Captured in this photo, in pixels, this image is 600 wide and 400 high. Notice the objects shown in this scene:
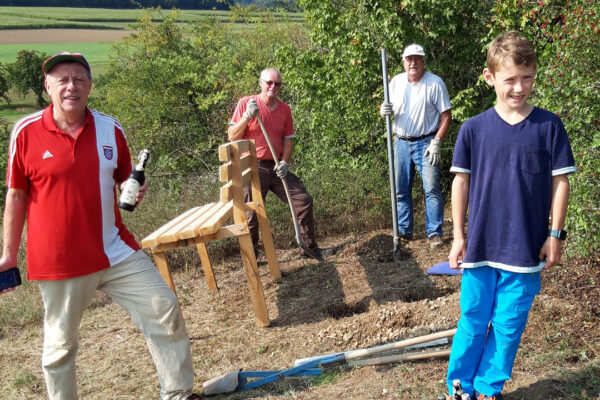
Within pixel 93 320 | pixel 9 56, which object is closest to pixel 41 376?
pixel 93 320

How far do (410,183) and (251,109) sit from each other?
1.94 metres

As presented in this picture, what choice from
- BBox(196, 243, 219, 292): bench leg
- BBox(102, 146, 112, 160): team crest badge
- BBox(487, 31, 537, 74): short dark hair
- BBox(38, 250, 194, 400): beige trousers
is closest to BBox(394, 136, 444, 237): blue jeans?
BBox(196, 243, 219, 292): bench leg

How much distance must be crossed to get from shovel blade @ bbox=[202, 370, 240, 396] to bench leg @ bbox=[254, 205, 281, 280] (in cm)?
217

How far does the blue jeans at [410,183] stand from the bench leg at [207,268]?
2091 millimetres

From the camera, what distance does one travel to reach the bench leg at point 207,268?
18.7 feet

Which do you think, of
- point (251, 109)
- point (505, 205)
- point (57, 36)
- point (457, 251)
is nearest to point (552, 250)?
point (505, 205)

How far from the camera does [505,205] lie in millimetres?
2777

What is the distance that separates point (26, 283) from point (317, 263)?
321cm

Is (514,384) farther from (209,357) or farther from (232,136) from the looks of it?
(232,136)

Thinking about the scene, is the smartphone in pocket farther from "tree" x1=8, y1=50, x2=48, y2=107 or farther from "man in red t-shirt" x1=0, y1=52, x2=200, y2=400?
"tree" x1=8, y1=50, x2=48, y2=107

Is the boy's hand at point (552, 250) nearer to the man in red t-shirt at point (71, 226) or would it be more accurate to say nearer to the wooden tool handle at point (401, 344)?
the wooden tool handle at point (401, 344)

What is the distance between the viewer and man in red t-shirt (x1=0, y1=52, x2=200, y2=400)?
10.3 ft

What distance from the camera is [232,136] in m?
5.75

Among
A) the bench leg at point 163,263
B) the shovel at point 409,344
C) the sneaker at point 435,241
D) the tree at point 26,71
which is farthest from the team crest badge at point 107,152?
the tree at point 26,71
